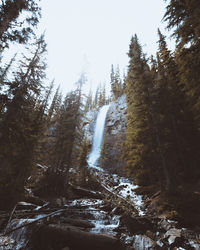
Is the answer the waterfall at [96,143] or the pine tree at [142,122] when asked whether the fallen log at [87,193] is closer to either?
the pine tree at [142,122]

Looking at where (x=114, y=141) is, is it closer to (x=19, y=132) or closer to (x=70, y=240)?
(x=19, y=132)

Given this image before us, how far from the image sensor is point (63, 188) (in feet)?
50.3

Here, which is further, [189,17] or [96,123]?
[96,123]

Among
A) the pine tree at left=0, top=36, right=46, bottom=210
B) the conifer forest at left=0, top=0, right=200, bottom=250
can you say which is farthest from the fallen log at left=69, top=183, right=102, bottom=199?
the pine tree at left=0, top=36, right=46, bottom=210

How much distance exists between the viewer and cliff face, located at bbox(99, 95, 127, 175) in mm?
28469

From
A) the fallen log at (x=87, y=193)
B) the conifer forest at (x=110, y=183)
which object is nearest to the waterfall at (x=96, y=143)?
the conifer forest at (x=110, y=183)

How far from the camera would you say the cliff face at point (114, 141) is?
93.4ft

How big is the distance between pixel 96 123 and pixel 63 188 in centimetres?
3312

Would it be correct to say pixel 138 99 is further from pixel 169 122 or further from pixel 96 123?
pixel 96 123

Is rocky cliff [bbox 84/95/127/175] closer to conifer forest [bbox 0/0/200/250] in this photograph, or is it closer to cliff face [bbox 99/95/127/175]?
cliff face [bbox 99/95/127/175]

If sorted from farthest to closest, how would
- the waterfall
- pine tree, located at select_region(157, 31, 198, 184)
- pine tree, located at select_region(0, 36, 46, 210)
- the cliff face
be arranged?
the waterfall < the cliff face < pine tree, located at select_region(157, 31, 198, 184) < pine tree, located at select_region(0, 36, 46, 210)

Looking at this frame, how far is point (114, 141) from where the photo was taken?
33.5m

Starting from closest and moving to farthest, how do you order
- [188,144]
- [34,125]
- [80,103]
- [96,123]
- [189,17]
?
[189,17] → [34,125] → [188,144] → [80,103] → [96,123]

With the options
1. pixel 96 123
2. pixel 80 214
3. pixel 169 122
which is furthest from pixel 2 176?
pixel 96 123
